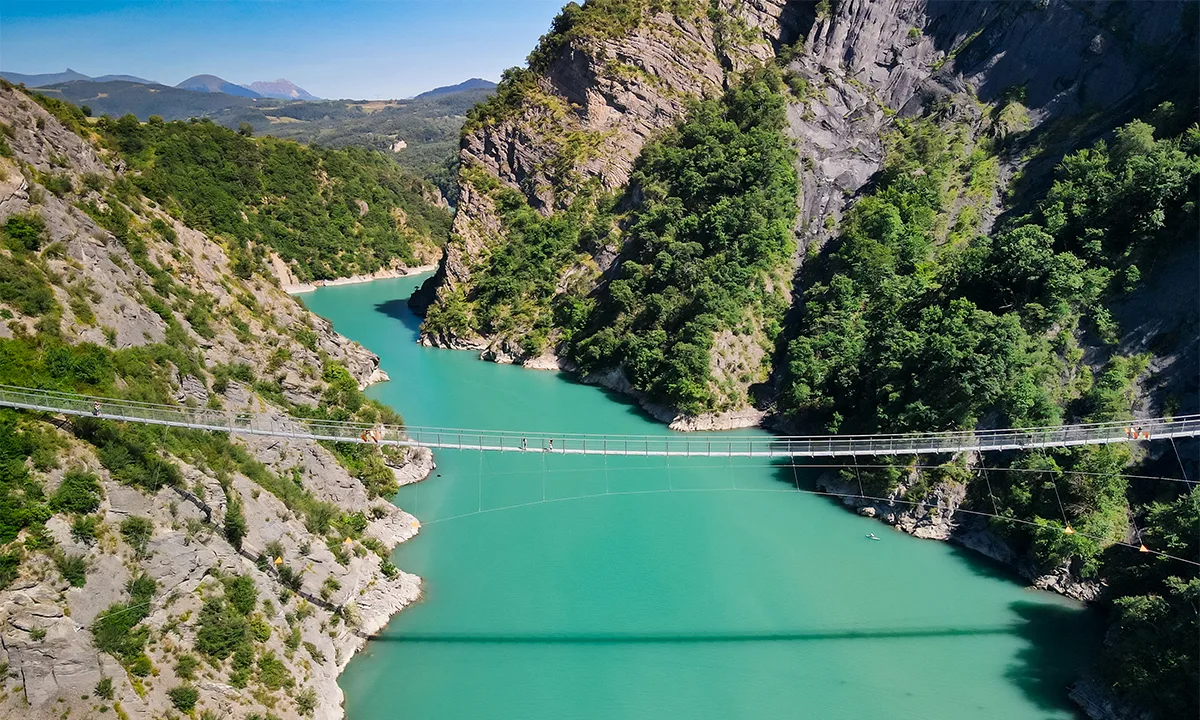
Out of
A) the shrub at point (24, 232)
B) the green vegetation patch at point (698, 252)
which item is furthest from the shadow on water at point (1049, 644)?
the shrub at point (24, 232)

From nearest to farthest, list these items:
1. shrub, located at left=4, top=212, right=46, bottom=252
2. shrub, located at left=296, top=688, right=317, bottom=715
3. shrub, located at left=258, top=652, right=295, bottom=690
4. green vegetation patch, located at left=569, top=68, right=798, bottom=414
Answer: shrub, located at left=258, top=652, right=295, bottom=690 < shrub, located at left=296, top=688, right=317, bottom=715 < shrub, located at left=4, top=212, right=46, bottom=252 < green vegetation patch, located at left=569, top=68, right=798, bottom=414

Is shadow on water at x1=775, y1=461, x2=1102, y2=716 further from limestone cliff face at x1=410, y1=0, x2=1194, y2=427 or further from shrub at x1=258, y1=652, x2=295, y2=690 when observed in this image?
shrub at x1=258, y1=652, x2=295, y2=690

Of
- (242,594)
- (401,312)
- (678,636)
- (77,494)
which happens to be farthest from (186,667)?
(401,312)

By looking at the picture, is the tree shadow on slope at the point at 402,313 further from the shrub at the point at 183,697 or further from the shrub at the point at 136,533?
the shrub at the point at 183,697

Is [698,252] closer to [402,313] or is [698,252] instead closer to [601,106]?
[601,106]

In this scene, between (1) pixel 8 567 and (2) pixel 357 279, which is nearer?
(1) pixel 8 567

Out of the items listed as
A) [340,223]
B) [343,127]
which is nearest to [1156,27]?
[340,223]

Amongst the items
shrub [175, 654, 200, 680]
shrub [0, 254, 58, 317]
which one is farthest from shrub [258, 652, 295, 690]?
shrub [0, 254, 58, 317]
